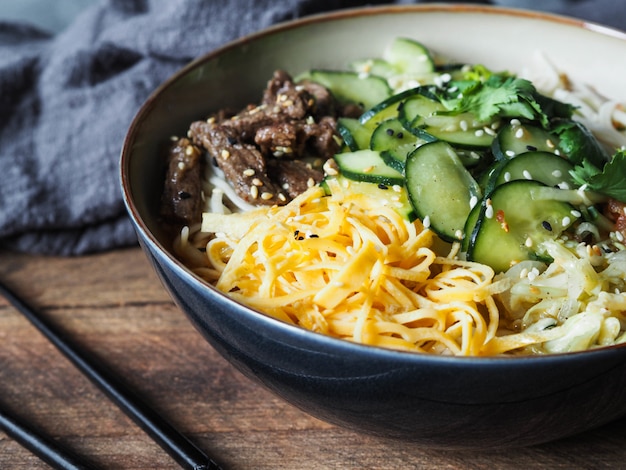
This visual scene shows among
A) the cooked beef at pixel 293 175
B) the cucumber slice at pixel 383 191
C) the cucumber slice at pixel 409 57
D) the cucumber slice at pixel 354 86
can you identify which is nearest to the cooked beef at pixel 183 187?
the cooked beef at pixel 293 175

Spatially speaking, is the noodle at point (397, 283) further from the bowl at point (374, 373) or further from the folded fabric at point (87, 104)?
the folded fabric at point (87, 104)

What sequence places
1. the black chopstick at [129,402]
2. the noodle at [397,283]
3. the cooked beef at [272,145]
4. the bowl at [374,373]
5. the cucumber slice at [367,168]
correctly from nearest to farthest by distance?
the bowl at [374,373]
the noodle at [397,283]
the black chopstick at [129,402]
the cucumber slice at [367,168]
the cooked beef at [272,145]

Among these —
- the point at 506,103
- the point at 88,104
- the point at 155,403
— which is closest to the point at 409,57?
the point at 506,103

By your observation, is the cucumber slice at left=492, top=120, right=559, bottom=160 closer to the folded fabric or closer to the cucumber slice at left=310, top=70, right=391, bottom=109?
the cucumber slice at left=310, top=70, right=391, bottom=109

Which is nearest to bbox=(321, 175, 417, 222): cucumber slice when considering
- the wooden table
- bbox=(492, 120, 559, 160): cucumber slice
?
bbox=(492, 120, 559, 160): cucumber slice

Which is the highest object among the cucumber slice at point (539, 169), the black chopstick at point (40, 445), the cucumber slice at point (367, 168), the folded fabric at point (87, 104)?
the cucumber slice at point (539, 169)

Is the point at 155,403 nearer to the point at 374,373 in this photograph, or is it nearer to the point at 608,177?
the point at 374,373
